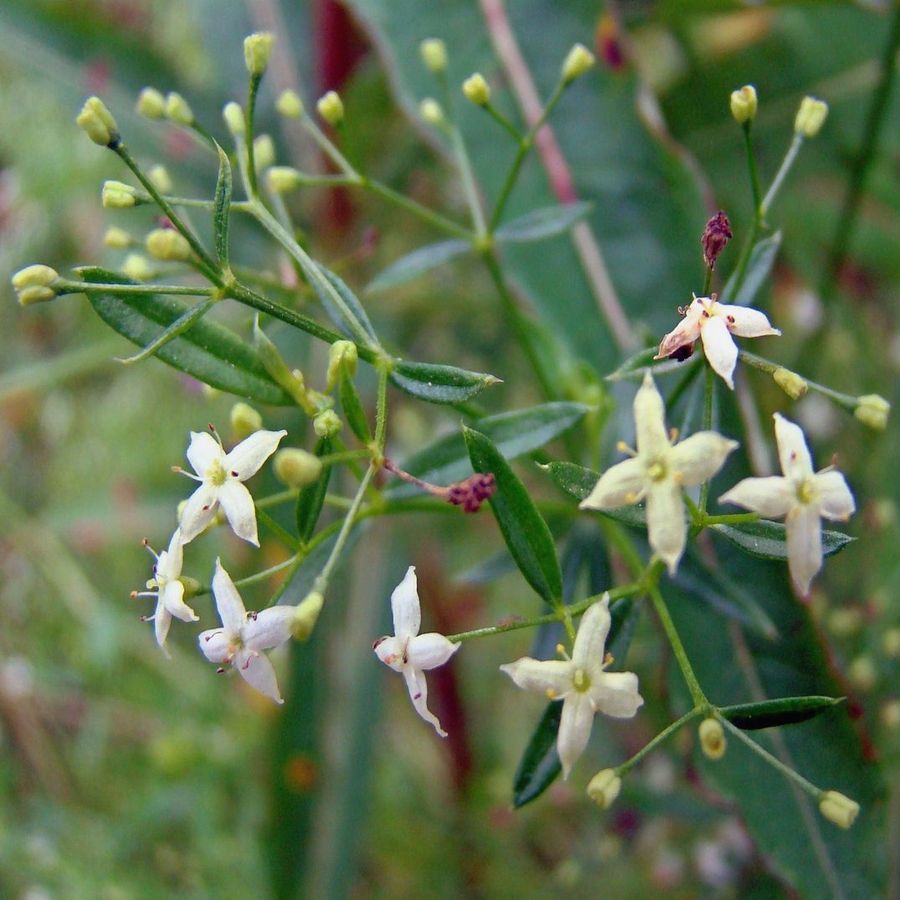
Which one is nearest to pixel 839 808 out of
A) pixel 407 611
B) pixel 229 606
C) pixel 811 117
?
pixel 407 611

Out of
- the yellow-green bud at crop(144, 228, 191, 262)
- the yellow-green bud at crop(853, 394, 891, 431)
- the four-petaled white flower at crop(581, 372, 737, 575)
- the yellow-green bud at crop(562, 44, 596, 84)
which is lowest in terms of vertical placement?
the yellow-green bud at crop(853, 394, 891, 431)

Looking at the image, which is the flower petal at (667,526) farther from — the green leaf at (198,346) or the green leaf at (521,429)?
the green leaf at (198,346)

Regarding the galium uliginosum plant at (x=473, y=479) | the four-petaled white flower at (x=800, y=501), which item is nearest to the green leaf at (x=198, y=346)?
the galium uliginosum plant at (x=473, y=479)

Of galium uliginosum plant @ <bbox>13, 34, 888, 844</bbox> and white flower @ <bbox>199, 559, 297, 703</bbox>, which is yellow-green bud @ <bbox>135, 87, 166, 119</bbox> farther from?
white flower @ <bbox>199, 559, 297, 703</bbox>

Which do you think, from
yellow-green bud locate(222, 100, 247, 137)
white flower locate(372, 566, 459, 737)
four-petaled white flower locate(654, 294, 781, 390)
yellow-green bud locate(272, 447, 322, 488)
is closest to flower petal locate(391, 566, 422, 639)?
white flower locate(372, 566, 459, 737)

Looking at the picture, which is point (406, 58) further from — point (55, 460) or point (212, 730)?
point (55, 460)
